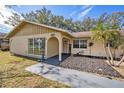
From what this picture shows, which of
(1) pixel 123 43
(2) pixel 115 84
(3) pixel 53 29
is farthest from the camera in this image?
(3) pixel 53 29

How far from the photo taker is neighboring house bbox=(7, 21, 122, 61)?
1304 cm

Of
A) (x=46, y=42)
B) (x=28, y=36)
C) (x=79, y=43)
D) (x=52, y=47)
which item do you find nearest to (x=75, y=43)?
(x=79, y=43)

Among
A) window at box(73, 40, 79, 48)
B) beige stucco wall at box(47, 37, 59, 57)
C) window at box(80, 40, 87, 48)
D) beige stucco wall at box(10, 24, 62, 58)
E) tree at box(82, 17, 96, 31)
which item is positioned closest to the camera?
beige stucco wall at box(10, 24, 62, 58)

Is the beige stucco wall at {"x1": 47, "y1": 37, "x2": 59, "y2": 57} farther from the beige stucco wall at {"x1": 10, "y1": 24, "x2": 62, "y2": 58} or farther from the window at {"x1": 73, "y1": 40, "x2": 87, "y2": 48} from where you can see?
the window at {"x1": 73, "y1": 40, "x2": 87, "y2": 48}

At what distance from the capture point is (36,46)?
46.5 feet

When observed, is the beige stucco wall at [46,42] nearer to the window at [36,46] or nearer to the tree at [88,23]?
the window at [36,46]

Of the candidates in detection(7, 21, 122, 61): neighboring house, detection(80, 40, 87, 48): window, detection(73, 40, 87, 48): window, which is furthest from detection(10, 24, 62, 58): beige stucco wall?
detection(80, 40, 87, 48): window

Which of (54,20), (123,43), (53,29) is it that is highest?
(54,20)

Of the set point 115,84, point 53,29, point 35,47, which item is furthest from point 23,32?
point 115,84

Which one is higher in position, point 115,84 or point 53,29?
point 53,29

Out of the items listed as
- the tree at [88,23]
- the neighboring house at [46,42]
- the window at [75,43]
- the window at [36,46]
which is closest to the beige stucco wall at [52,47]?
the neighboring house at [46,42]
